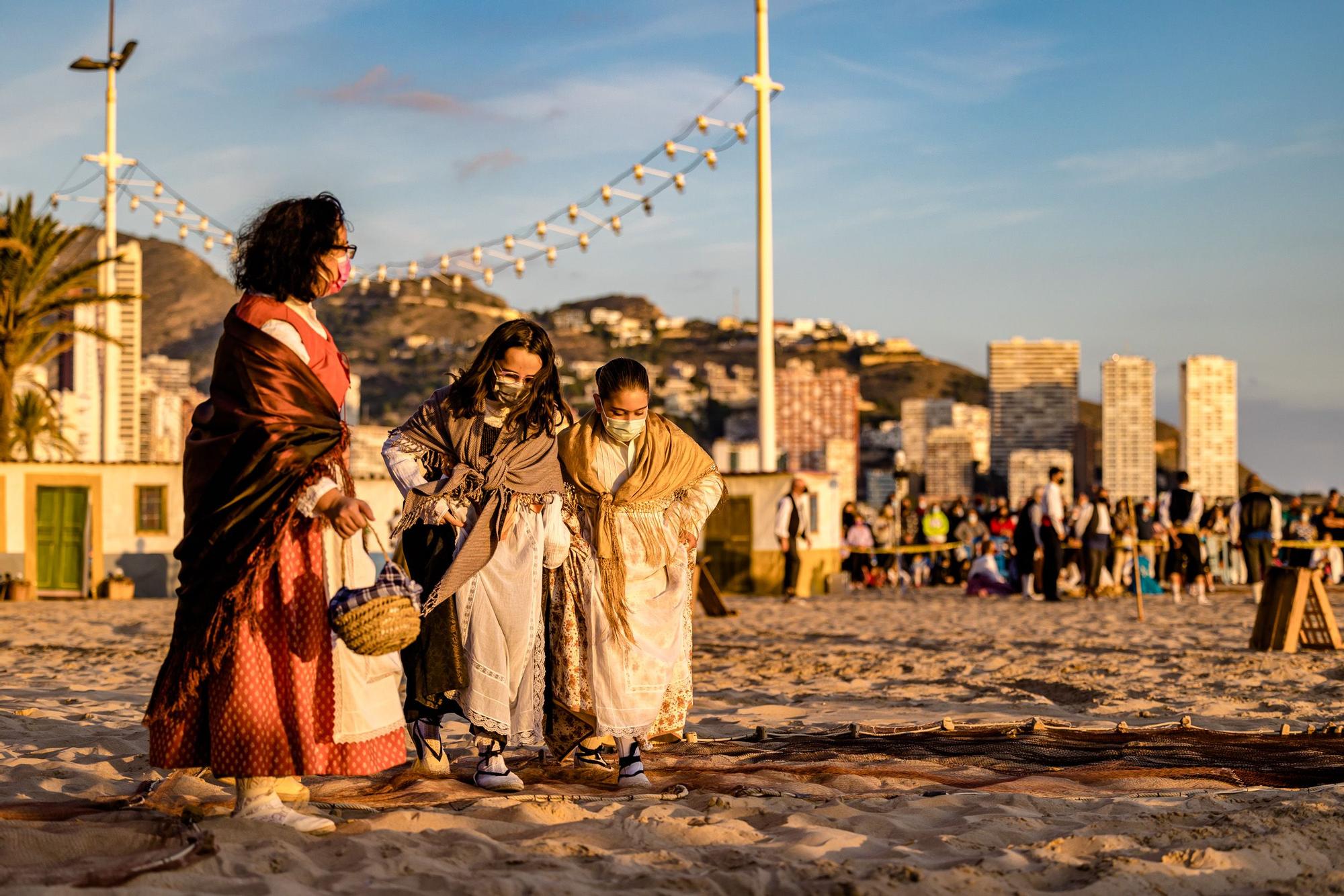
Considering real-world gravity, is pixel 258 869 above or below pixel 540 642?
below

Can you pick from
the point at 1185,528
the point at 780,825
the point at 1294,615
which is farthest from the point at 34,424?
the point at 780,825

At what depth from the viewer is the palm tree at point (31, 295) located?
2256cm

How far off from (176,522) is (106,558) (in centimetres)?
107

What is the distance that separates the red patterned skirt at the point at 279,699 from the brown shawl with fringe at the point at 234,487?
0.05 metres

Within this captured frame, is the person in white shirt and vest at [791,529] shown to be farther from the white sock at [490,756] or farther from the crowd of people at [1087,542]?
the white sock at [490,756]

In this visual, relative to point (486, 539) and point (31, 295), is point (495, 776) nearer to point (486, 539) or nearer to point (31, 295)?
point (486, 539)

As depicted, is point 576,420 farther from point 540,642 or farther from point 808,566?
point 808,566

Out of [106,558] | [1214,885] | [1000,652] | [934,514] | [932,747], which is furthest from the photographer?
[934,514]

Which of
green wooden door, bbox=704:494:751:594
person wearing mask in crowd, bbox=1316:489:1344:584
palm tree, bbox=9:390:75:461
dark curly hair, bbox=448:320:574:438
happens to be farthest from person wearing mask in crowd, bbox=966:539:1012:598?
dark curly hair, bbox=448:320:574:438

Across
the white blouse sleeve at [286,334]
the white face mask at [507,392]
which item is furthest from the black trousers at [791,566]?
the white blouse sleeve at [286,334]

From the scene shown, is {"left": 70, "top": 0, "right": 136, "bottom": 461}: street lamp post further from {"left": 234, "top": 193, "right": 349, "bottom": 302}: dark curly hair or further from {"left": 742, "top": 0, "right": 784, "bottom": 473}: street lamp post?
{"left": 234, "top": 193, "right": 349, "bottom": 302}: dark curly hair

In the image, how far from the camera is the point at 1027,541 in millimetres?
19219

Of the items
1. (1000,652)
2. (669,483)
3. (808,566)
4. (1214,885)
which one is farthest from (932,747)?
(808,566)

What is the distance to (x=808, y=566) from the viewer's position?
854 inches
